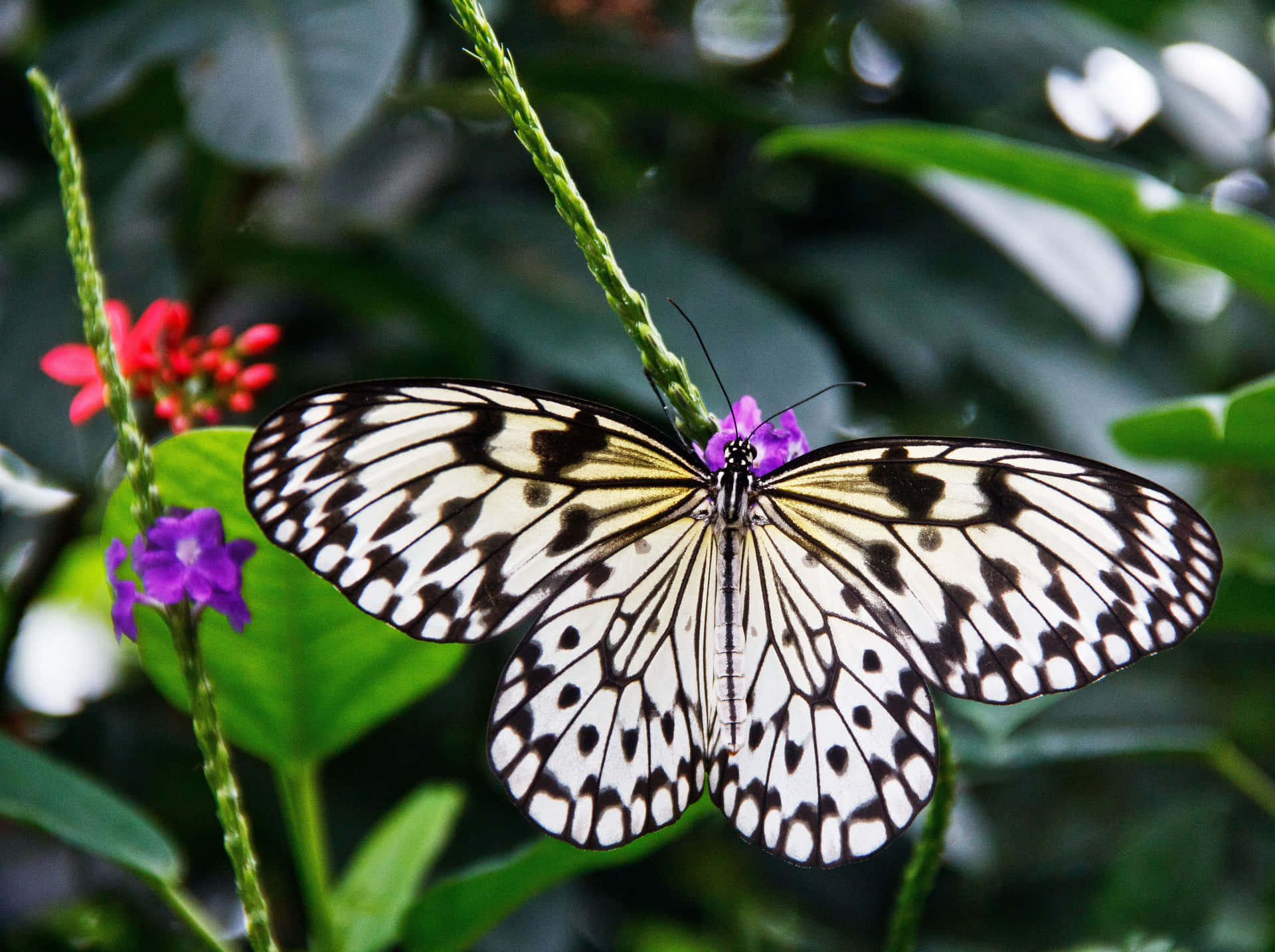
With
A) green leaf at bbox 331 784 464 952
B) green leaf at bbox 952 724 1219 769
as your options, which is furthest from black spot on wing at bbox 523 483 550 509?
green leaf at bbox 952 724 1219 769

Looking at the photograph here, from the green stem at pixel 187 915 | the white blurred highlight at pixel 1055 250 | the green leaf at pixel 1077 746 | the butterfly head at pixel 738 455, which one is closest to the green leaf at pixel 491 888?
the green stem at pixel 187 915

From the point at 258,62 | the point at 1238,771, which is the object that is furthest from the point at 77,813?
the point at 1238,771

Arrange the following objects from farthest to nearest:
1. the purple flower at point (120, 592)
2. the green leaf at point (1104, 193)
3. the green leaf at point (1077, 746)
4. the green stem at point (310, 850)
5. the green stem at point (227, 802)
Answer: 1. the green leaf at point (1077, 746)
2. the green leaf at point (1104, 193)
3. the green stem at point (310, 850)
4. the purple flower at point (120, 592)
5. the green stem at point (227, 802)

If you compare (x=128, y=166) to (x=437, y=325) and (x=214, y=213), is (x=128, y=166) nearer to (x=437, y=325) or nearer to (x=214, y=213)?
(x=214, y=213)

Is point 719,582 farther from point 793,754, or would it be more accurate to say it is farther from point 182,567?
point 182,567

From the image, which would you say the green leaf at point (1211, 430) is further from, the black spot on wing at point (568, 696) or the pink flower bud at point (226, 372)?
the pink flower bud at point (226, 372)

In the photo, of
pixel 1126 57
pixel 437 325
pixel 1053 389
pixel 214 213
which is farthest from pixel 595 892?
pixel 1126 57
